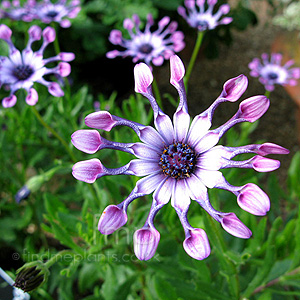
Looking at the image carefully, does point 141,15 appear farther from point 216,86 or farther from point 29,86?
point 29,86

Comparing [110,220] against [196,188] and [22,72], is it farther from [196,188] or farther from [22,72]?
[22,72]

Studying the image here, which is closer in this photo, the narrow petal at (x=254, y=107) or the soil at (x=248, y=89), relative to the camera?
the narrow petal at (x=254, y=107)

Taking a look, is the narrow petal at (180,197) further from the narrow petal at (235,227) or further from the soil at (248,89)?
the soil at (248,89)

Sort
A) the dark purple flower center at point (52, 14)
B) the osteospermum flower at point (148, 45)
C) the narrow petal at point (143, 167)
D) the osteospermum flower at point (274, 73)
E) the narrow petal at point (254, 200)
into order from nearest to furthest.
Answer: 1. the narrow petal at point (254, 200)
2. the narrow petal at point (143, 167)
3. the osteospermum flower at point (148, 45)
4. the dark purple flower center at point (52, 14)
5. the osteospermum flower at point (274, 73)

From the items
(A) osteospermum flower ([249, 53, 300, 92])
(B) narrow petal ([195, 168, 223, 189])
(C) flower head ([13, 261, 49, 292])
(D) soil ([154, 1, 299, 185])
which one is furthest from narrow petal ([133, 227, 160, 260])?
(D) soil ([154, 1, 299, 185])

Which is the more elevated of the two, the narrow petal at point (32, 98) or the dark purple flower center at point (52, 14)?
the dark purple flower center at point (52, 14)

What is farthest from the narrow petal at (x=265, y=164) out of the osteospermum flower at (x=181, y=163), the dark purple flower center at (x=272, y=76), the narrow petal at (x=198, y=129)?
the dark purple flower center at (x=272, y=76)

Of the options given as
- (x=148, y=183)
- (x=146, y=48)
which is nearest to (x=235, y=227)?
(x=148, y=183)
